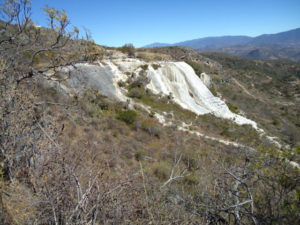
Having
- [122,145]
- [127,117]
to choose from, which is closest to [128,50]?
[127,117]

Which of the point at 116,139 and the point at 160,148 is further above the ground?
the point at 116,139

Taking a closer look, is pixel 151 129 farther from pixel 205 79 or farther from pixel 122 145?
pixel 205 79

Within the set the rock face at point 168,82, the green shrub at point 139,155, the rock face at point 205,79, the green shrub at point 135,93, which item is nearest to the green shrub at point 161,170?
the green shrub at point 139,155

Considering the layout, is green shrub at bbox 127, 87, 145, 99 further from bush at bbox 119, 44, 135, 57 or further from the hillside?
bush at bbox 119, 44, 135, 57

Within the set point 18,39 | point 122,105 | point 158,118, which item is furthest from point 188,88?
point 18,39

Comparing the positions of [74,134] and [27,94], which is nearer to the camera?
[27,94]

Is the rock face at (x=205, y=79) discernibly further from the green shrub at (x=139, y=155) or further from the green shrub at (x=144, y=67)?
the green shrub at (x=139, y=155)

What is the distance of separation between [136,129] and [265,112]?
24.3 metres

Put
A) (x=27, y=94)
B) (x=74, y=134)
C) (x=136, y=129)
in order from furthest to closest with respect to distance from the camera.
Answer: (x=136, y=129)
(x=74, y=134)
(x=27, y=94)

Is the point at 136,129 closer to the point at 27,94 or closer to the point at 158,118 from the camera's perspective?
the point at 158,118

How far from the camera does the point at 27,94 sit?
14.2ft

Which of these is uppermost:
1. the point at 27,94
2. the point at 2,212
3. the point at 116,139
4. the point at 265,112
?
the point at 27,94

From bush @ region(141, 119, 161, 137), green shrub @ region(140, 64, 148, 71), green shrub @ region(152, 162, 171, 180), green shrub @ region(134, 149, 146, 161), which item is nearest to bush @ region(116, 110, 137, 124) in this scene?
bush @ region(141, 119, 161, 137)

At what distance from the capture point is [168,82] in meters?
19.0
